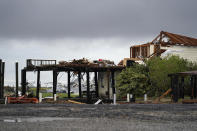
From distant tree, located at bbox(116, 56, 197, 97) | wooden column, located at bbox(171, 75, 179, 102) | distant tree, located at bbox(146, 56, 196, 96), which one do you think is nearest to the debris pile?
distant tree, located at bbox(116, 56, 197, 97)

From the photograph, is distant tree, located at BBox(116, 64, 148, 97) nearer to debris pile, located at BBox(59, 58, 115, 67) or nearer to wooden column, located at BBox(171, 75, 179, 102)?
debris pile, located at BBox(59, 58, 115, 67)

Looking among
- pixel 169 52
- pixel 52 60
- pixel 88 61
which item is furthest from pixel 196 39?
pixel 52 60

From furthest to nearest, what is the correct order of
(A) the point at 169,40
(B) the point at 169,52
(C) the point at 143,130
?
(A) the point at 169,40, (B) the point at 169,52, (C) the point at 143,130

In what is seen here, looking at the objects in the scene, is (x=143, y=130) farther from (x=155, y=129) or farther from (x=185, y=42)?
(x=185, y=42)

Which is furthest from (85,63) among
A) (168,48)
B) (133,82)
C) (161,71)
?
(168,48)

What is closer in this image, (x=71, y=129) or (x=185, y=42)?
(x=71, y=129)

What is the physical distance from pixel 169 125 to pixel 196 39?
46.8 m

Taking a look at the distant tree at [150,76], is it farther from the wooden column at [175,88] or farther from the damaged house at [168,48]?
the wooden column at [175,88]

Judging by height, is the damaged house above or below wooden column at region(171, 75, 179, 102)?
above

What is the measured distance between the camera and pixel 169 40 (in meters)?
52.2

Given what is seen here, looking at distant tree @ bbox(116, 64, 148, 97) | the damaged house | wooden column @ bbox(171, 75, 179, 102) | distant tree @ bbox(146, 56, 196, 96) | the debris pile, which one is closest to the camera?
wooden column @ bbox(171, 75, 179, 102)

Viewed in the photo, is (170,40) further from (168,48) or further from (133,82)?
(133,82)

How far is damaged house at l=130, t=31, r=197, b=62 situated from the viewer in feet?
163

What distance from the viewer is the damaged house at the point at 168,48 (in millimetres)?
49625
